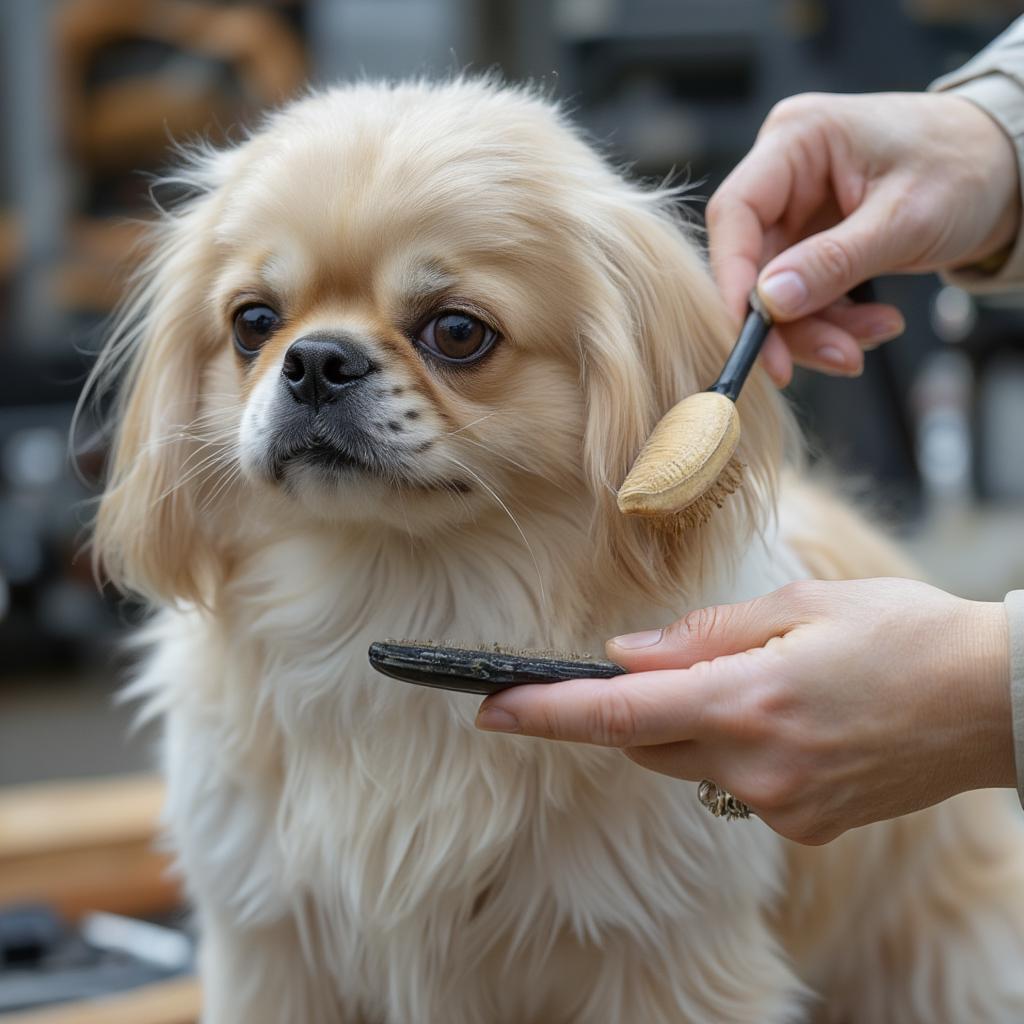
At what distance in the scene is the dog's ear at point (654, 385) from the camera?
1171mm

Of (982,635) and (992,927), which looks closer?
(982,635)

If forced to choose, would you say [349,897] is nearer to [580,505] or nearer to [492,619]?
[492,619]

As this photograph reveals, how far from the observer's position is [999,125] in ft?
4.67

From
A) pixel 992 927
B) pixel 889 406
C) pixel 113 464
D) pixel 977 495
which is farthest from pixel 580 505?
pixel 977 495

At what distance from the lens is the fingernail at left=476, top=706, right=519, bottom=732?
97 cm

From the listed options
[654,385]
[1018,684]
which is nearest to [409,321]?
[654,385]

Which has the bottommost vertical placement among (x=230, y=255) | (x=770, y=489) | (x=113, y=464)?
(x=113, y=464)

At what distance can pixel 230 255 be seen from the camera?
1.28 meters

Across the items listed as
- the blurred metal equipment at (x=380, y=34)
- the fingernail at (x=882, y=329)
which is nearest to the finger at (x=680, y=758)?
the fingernail at (x=882, y=329)

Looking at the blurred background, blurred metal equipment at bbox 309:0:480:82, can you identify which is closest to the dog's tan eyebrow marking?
the blurred background

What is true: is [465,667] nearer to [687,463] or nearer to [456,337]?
[687,463]

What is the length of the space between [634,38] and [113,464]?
4.34 m

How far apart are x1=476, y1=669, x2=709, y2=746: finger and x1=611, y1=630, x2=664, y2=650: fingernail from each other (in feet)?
0.16

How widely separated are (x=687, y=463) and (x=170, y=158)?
3.60m
